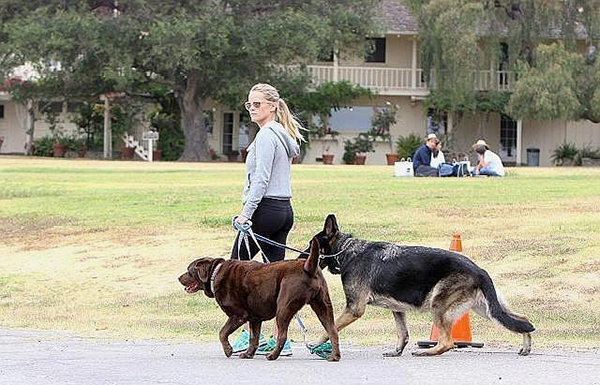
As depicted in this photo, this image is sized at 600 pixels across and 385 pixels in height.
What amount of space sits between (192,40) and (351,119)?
10.6 m

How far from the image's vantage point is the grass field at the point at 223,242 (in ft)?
43.9

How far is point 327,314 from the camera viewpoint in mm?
9672

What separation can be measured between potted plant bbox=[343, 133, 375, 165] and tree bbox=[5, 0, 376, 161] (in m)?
3.54

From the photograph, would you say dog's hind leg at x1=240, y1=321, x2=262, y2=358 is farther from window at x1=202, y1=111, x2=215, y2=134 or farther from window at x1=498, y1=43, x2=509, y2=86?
window at x1=202, y1=111, x2=215, y2=134

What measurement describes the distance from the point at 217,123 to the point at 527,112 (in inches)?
549

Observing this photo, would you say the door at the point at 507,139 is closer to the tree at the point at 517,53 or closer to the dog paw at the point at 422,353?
the tree at the point at 517,53

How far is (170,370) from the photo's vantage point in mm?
9312

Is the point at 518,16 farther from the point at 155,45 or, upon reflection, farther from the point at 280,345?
the point at 280,345

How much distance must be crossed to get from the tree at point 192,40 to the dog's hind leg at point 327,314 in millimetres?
35308

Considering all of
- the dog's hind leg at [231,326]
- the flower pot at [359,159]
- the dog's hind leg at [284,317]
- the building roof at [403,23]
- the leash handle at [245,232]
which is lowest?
the dog's hind leg at [231,326]

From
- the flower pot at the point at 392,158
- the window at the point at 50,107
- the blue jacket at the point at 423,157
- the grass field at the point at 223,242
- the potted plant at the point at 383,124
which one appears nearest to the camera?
the grass field at the point at 223,242

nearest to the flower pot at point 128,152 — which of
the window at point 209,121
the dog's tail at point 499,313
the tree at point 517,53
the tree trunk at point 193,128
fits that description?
the tree trunk at point 193,128

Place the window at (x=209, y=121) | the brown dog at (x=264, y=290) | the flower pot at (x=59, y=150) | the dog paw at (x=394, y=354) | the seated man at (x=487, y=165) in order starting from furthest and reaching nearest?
the window at (x=209, y=121), the flower pot at (x=59, y=150), the seated man at (x=487, y=165), the dog paw at (x=394, y=354), the brown dog at (x=264, y=290)

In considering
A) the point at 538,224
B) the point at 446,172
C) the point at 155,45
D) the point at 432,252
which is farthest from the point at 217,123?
the point at 432,252
